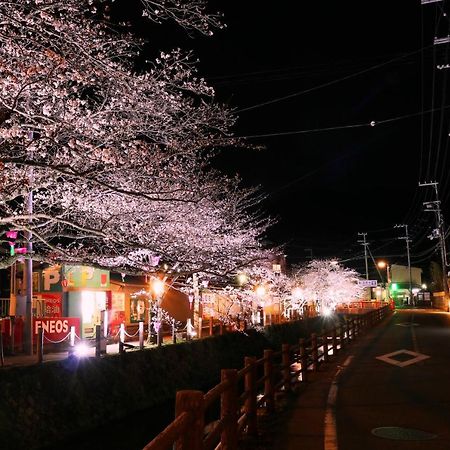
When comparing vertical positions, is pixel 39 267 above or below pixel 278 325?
above

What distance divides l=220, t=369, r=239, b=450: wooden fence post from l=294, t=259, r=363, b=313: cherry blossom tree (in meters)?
42.8

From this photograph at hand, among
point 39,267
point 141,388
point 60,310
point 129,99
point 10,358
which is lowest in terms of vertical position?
point 141,388

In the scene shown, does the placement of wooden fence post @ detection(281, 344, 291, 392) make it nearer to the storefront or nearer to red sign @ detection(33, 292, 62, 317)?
the storefront

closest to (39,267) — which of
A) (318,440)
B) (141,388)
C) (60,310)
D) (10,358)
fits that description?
(60,310)

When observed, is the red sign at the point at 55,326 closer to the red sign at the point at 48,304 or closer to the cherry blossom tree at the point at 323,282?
the red sign at the point at 48,304

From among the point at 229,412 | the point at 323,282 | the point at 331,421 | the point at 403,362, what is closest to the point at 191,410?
the point at 229,412

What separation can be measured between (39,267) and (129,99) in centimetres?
1396

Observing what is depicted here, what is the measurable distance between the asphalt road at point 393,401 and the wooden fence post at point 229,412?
161cm

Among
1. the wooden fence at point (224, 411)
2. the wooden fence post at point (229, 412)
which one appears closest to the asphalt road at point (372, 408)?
the wooden fence at point (224, 411)

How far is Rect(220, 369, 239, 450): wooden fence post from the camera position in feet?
18.6

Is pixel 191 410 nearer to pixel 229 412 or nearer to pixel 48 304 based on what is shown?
pixel 229 412

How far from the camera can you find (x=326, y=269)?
58969 mm

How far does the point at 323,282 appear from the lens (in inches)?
2261

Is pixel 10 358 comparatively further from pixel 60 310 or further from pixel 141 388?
pixel 60 310
